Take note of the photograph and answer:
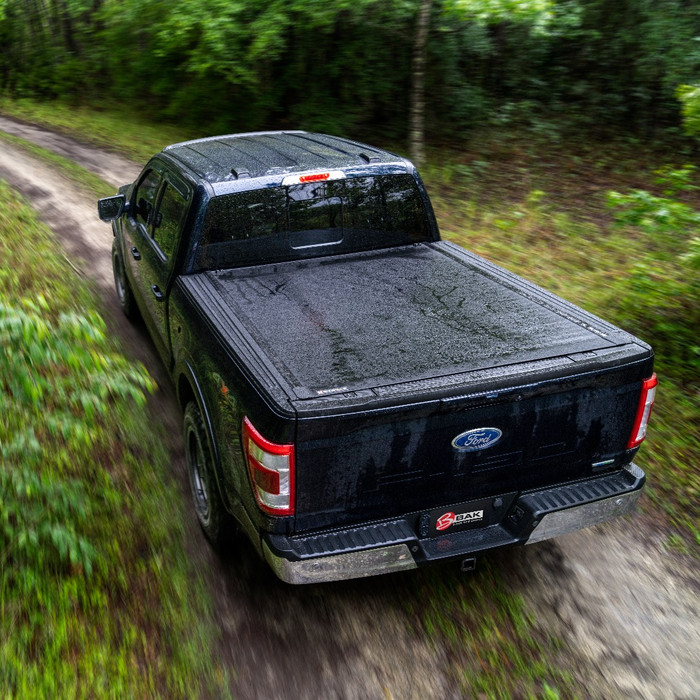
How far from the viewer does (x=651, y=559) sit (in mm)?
4016

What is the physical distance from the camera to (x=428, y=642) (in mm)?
3395

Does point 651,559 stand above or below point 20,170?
above

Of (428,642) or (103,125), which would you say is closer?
(428,642)

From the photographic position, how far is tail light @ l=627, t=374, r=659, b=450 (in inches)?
132

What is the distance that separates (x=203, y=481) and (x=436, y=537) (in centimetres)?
143

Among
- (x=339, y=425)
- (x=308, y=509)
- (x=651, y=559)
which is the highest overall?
(x=339, y=425)

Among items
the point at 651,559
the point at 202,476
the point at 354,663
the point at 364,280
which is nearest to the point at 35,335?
the point at 202,476

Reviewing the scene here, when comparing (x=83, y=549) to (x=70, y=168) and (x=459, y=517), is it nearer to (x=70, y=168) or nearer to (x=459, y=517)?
(x=459, y=517)

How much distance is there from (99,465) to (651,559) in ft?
10.8

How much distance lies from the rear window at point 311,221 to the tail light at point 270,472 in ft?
5.69

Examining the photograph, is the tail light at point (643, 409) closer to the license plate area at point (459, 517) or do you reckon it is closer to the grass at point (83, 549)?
the license plate area at point (459, 517)

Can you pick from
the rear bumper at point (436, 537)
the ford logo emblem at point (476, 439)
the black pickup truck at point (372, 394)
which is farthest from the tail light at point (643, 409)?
the ford logo emblem at point (476, 439)

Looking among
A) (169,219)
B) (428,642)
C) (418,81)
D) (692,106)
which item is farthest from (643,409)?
(418,81)

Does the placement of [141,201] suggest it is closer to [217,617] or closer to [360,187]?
[360,187]
